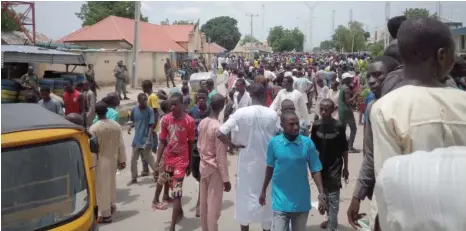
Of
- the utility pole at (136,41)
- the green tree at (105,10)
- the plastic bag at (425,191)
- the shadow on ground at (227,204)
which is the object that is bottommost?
the shadow on ground at (227,204)

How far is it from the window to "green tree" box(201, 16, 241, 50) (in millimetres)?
90775

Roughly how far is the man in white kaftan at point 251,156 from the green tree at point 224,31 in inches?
3519

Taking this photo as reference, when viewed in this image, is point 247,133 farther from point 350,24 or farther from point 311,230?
point 350,24

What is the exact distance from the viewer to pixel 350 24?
6612 centimetres

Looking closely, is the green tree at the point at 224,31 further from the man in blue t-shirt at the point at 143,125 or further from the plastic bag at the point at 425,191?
the plastic bag at the point at 425,191

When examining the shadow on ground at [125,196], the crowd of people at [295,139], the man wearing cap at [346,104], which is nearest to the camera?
the crowd of people at [295,139]

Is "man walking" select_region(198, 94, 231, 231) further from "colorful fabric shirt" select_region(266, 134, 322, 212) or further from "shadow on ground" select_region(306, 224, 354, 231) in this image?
"shadow on ground" select_region(306, 224, 354, 231)

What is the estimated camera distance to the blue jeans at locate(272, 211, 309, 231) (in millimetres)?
3994

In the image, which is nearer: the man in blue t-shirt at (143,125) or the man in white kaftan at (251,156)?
the man in white kaftan at (251,156)

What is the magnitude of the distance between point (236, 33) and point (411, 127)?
96054 millimetres

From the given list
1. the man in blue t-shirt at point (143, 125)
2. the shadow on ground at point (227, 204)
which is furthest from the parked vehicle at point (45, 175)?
the man in blue t-shirt at point (143, 125)

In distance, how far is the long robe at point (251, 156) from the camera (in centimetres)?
461

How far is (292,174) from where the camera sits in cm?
397

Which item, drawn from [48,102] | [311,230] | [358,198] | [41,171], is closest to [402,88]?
[358,198]
